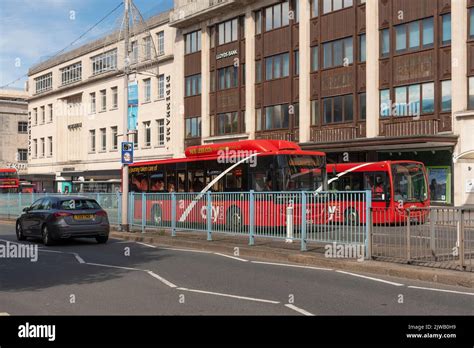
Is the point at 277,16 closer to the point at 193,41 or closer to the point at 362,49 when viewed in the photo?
the point at 362,49

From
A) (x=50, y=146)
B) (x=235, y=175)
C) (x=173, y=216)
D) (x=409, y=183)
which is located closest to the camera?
(x=173, y=216)

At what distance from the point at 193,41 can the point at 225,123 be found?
25.0ft

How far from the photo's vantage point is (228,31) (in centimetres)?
4075

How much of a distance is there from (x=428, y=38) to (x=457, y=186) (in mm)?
7697

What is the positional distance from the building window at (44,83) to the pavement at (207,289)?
53.9m

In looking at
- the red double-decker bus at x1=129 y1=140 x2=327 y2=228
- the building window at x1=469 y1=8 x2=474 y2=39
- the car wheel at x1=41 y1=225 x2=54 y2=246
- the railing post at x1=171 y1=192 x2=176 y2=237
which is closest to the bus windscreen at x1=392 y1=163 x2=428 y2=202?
the red double-decker bus at x1=129 y1=140 x2=327 y2=228

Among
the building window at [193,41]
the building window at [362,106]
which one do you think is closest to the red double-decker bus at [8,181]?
the building window at [193,41]

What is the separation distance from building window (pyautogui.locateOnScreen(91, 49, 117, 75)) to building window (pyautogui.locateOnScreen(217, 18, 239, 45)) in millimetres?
11993

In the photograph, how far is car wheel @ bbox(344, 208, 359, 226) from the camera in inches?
472

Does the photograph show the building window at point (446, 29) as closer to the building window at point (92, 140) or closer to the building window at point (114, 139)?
the building window at point (114, 139)

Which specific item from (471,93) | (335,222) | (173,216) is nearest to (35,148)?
(471,93)

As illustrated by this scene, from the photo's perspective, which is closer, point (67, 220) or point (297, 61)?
point (67, 220)

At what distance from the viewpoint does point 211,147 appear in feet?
74.0
